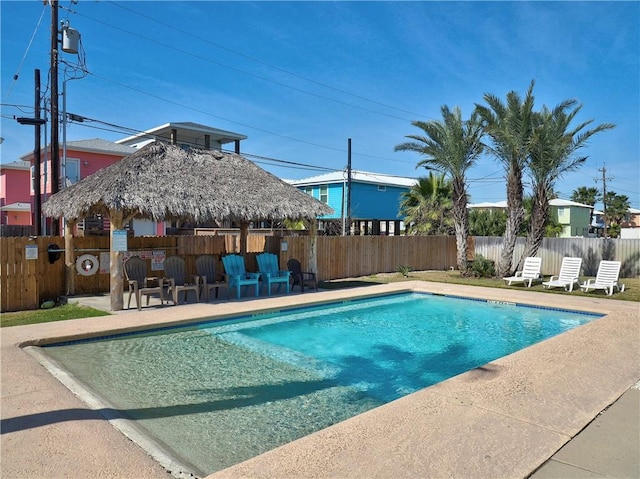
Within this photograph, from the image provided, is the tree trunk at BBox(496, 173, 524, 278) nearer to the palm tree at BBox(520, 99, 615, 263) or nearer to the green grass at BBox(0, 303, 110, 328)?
the palm tree at BBox(520, 99, 615, 263)

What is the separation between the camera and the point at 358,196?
101 ft

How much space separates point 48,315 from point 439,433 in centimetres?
897

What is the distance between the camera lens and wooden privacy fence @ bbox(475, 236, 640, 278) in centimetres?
1908

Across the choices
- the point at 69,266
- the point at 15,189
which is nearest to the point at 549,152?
the point at 69,266

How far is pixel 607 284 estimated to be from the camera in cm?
1446

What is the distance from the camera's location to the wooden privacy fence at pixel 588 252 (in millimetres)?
19081

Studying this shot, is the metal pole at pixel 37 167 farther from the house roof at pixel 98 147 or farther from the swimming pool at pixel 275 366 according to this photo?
the swimming pool at pixel 275 366

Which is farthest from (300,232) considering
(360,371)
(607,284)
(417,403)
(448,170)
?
(417,403)

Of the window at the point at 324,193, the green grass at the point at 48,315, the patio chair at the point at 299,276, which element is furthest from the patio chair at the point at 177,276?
the window at the point at 324,193

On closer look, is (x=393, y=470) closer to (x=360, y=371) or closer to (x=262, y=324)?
(x=360, y=371)

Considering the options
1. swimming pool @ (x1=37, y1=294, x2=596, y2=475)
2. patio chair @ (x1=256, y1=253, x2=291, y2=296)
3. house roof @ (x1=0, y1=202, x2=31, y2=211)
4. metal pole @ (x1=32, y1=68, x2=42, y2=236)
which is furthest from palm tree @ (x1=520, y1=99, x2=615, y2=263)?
house roof @ (x1=0, y1=202, x2=31, y2=211)

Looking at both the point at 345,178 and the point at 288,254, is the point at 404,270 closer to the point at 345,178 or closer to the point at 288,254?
the point at 288,254

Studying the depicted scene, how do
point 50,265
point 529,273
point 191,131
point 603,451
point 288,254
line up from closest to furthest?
point 603,451
point 50,265
point 288,254
point 529,273
point 191,131

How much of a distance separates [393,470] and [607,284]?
14.1m
